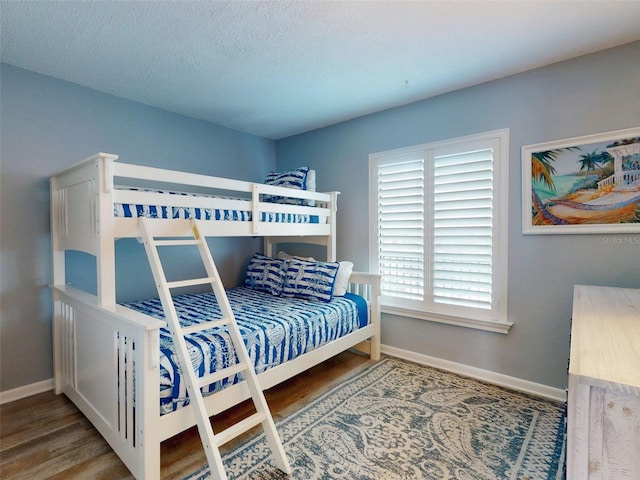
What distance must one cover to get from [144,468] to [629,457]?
5.76ft

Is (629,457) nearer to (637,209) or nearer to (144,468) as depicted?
(144,468)

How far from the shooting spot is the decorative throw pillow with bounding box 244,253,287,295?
10.5 ft

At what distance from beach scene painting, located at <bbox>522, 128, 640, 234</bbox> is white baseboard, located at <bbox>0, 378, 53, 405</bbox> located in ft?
12.7

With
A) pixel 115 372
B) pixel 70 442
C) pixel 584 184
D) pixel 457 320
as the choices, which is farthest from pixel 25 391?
pixel 584 184

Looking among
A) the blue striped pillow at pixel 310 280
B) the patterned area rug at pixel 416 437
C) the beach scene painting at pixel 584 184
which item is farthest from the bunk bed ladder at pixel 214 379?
the beach scene painting at pixel 584 184

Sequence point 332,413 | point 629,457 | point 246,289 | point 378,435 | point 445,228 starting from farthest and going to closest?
1. point 246,289
2. point 445,228
3. point 332,413
4. point 378,435
5. point 629,457

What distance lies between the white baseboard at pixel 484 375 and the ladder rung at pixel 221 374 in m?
1.85

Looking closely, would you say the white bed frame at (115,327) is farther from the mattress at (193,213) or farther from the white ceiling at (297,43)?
the white ceiling at (297,43)

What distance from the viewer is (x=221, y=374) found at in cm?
166

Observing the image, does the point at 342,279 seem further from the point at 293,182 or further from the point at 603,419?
the point at 603,419

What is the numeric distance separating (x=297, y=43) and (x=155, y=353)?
1972 millimetres

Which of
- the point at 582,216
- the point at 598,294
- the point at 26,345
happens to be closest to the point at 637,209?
the point at 582,216

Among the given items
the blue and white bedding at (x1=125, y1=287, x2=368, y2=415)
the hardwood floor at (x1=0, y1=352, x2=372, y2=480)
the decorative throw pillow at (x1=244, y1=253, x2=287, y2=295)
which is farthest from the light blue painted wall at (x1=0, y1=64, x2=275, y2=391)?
the decorative throw pillow at (x1=244, y1=253, x2=287, y2=295)

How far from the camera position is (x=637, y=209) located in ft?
6.70
